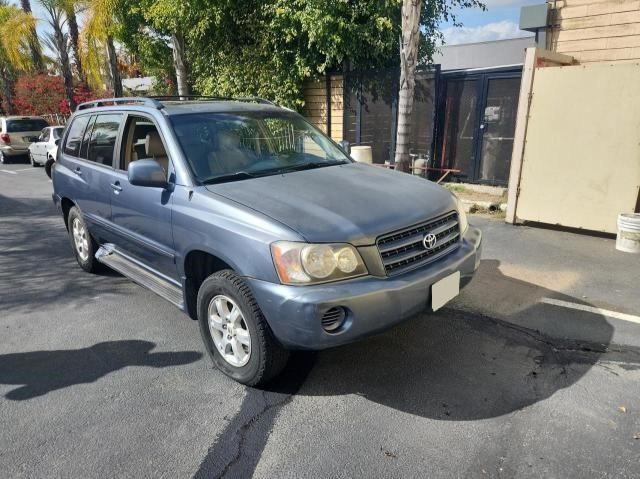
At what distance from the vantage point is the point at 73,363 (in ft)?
11.6

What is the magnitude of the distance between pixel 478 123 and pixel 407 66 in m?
2.30

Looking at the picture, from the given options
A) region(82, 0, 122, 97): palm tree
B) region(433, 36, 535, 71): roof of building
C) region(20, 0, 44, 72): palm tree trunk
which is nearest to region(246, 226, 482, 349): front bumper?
region(82, 0, 122, 97): palm tree

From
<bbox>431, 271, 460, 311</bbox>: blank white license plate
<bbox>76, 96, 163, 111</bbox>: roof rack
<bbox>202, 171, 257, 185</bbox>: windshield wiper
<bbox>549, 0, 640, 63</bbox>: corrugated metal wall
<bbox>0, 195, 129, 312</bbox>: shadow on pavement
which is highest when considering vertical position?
<bbox>549, 0, 640, 63</bbox>: corrugated metal wall

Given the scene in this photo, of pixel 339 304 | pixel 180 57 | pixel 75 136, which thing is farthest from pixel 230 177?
pixel 180 57

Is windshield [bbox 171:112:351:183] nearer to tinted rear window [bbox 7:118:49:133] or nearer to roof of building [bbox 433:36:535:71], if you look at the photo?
tinted rear window [bbox 7:118:49:133]

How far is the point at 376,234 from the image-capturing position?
9.32 feet

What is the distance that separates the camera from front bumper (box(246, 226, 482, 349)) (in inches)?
103

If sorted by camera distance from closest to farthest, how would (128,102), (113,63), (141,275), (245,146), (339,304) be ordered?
(339,304) < (245,146) < (141,275) < (128,102) < (113,63)

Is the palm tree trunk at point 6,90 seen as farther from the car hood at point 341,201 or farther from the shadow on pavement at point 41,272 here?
the car hood at point 341,201

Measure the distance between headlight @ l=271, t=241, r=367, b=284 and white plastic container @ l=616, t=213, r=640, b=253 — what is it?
463cm

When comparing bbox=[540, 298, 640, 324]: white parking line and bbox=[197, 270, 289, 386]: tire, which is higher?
bbox=[197, 270, 289, 386]: tire

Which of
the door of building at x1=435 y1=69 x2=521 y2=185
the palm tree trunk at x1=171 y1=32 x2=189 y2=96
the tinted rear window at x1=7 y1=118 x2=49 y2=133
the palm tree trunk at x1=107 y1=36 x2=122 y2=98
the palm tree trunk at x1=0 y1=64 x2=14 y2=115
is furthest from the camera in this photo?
the palm tree trunk at x1=0 y1=64 x2=14 y2=115

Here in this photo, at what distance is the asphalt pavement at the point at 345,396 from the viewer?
2523mm

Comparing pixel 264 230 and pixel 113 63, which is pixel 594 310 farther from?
pixel 113 63
